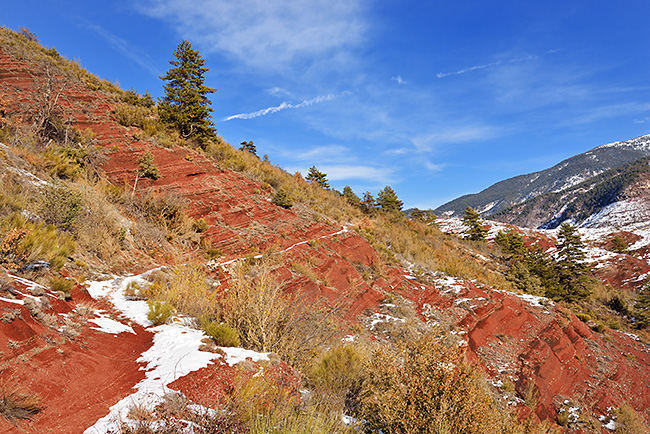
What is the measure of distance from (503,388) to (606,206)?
383 ft

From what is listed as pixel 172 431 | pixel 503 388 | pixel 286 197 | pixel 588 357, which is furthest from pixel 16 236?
pixel 588 357

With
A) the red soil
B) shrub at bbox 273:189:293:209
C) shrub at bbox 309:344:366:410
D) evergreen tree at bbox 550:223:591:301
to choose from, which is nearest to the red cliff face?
the red soil

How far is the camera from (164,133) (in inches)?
507

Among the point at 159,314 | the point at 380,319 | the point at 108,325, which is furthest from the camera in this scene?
the point at 380,319

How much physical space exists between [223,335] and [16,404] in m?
2.07

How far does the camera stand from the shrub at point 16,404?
1.96 metres

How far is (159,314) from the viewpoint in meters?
4.54

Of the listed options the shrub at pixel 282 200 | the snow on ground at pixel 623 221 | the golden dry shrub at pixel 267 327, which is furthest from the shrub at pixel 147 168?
the snow on ground at pixel 623 221

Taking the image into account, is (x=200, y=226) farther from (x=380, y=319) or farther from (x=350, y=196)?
(x=350, y=196)

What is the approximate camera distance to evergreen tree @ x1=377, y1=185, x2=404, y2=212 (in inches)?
1219

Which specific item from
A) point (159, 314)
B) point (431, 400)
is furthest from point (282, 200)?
point (431, 400)

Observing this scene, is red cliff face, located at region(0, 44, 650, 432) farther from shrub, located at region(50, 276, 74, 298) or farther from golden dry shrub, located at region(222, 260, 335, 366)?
golden dry shrub, located at region(222, 260, 335, 366)

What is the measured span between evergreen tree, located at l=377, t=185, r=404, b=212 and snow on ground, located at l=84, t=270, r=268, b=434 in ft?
90.9

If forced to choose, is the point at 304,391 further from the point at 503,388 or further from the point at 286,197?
the point at 286,197
